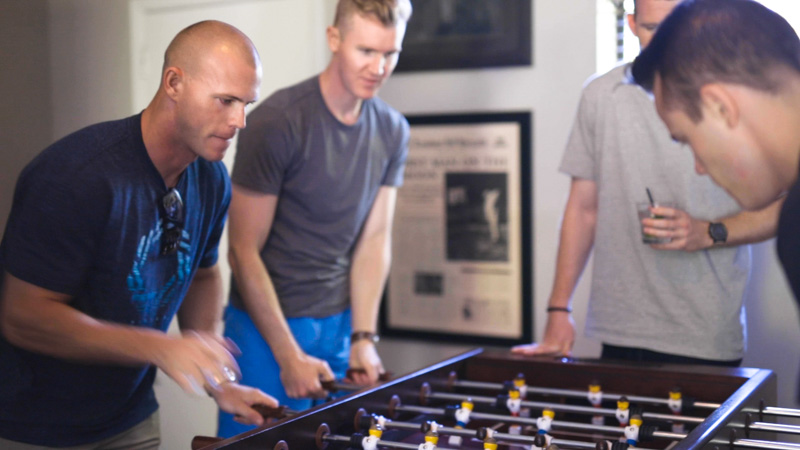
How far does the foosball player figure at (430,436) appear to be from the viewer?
147cm

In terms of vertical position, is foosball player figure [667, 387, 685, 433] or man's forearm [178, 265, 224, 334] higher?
man's forearm [178, 265, 224, 334]

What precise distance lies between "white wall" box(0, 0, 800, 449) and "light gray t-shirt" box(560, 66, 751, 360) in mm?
639

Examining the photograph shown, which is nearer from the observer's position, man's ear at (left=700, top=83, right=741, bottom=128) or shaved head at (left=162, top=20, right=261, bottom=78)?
man's ear at (left=700, top=83, right=741, bottom=128)

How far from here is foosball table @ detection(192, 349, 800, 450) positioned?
1.51 meters

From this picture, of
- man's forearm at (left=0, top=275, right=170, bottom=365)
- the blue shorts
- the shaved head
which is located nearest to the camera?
man's forearm at (left=0, top=275, right=170, bottom=365)

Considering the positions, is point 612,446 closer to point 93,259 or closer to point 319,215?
point 93,259

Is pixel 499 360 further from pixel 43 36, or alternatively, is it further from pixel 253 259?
pixel 43 36

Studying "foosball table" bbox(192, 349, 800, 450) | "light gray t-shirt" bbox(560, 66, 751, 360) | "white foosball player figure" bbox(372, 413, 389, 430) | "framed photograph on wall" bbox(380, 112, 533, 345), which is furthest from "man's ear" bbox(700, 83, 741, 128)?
"framed photograph on wall" bbox(380, 112, 533, 345)

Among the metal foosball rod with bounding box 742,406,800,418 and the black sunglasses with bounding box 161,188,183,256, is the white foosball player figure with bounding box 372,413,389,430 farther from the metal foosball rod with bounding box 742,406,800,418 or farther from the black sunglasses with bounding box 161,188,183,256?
the metal foosball rod with bounding box 742,406,800,418

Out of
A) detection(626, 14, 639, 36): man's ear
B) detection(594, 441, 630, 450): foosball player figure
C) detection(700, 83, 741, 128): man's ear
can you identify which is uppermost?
detection(626, 14, 639, 36): man's ear

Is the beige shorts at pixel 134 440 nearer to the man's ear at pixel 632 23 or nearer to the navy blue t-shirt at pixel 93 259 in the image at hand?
the navy blue t-shirt at pixel 93 259

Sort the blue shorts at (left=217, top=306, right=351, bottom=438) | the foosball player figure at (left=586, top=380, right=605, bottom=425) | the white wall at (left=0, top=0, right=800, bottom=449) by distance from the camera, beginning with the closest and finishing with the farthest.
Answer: the white wall at (left=0, top=0, right=800, bottom=449) < the foosball player figure at (left=586, top=380, right=605, bottom=425) < the blue shorts at (left=217, top=306, right=351, bottom=438)

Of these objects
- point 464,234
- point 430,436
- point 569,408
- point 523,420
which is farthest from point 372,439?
point 464,234

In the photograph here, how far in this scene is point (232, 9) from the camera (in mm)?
2197
